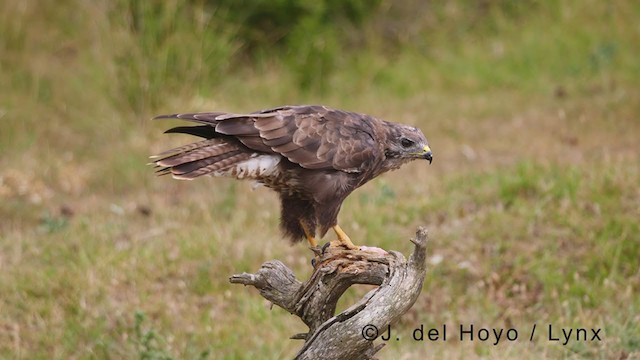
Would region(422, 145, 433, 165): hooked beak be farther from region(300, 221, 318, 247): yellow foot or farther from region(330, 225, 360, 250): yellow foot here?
region(300, 221, 318, 247): yellow foot

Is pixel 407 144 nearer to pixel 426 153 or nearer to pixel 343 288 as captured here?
pixel 426 153

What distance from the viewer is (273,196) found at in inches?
361

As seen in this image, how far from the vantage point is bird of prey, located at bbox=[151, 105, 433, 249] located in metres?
5.10

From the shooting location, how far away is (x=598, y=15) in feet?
43.5

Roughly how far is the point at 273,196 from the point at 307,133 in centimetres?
383

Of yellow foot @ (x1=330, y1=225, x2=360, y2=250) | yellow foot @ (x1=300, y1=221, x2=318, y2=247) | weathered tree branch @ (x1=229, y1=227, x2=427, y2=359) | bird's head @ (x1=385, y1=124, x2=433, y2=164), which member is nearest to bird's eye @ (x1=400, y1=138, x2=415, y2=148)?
bird's head @ (x1=385, y1=124, x2=433, y2=164)

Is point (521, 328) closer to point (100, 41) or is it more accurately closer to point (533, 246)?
point (533, 246)

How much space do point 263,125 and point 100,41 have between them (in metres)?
6.64

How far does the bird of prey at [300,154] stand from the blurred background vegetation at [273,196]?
1.21 m

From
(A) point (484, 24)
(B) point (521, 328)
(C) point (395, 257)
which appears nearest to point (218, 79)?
(A) point (484, 24)

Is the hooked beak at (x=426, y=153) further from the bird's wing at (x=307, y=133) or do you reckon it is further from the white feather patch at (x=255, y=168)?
the white feather patch at (x=255, y=168)

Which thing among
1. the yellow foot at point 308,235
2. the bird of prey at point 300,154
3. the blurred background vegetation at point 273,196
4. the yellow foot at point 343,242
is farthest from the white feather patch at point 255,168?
the blurred background vegetation at point 273,196

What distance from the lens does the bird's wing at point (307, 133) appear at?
518cm

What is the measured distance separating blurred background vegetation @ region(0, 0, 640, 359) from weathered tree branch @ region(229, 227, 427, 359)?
51.4 inches
